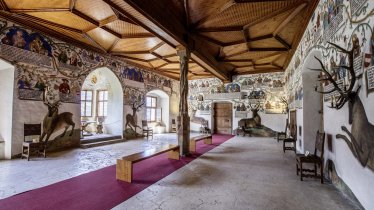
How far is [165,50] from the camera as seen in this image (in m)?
7.11

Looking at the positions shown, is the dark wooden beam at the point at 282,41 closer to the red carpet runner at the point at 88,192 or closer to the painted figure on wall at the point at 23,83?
the red carpet runner at the point at 88,192

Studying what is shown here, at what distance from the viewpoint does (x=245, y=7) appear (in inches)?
168

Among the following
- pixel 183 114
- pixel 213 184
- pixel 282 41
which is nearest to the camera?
pixel 213 184

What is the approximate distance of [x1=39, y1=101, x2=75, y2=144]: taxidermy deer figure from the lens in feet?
18.3

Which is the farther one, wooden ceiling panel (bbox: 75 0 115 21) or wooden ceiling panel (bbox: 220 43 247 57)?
wooden ceiling panel (bbox: 220 43 247 57)

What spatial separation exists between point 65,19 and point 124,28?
A: 4.83 feet

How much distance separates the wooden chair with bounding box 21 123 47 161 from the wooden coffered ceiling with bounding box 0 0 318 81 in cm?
283

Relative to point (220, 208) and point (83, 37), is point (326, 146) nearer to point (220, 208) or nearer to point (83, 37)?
point (220, 208)

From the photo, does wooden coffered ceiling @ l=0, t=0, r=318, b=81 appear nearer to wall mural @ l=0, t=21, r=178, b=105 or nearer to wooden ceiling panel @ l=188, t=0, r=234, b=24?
wooden ceiling panel @ l=188, t=0, r=234, b=24

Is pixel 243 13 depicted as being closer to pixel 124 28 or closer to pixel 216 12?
pixel 216 12

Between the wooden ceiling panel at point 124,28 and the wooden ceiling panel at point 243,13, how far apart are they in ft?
6.01

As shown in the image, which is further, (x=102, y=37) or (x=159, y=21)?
(x=102, y=37)

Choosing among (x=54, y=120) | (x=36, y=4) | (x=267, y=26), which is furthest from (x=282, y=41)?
(x=54, y=120)

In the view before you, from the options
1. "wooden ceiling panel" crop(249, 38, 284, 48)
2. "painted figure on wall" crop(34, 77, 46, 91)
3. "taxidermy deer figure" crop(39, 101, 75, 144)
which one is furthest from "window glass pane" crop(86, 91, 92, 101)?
"wooden ceiling panel" crop(249, 38, 284, 48)
